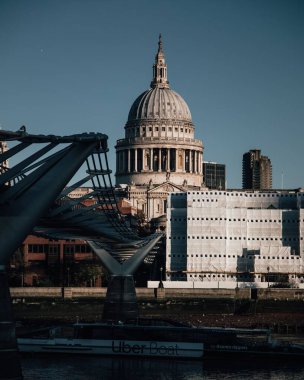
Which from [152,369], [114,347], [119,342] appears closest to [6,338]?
[152,369]

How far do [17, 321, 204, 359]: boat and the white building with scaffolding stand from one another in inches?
2931

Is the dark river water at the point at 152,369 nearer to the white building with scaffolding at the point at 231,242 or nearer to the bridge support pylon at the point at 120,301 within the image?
the bridge support pylon at the point at 120,301

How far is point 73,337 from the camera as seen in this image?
110188 millimetres

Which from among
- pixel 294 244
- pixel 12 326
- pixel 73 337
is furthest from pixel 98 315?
pixel 12 326

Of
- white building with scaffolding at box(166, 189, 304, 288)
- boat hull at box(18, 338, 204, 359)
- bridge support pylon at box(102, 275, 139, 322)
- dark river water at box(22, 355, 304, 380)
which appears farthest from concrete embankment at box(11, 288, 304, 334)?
dark river water at box(22, 355, 304, 380)

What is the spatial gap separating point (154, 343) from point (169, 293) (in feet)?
199

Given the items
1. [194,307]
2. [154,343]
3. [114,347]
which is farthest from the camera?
[194,307]

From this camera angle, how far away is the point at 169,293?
169 metres

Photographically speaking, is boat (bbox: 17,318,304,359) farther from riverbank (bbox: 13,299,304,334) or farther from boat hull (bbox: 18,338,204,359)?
riverbank (bbox: 13,299,304,334)

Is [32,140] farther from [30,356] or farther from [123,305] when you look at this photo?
[123,305]

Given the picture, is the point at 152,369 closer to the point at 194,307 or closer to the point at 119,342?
the point at 119,342

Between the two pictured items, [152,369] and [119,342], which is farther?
[119,342]

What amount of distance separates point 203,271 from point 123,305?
64.8 m

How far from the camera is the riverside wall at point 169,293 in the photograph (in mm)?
163750
